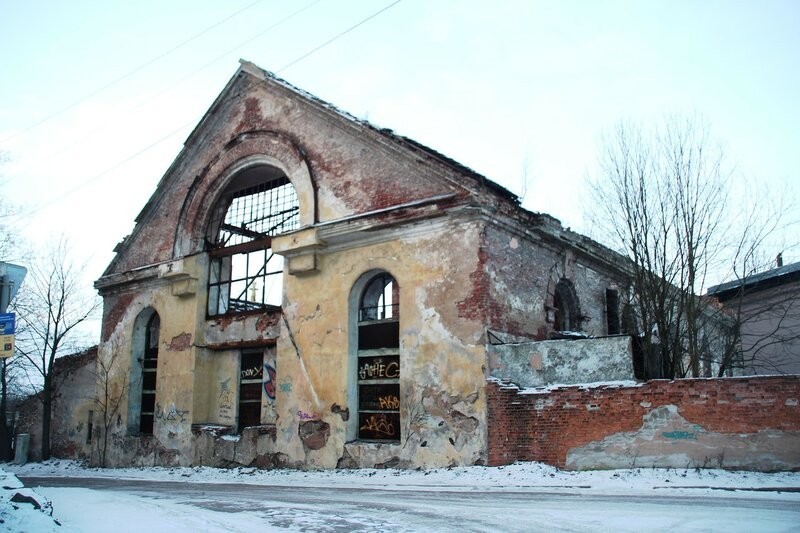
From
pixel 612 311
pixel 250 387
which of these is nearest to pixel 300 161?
pixel 250 387

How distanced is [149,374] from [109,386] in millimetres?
1344

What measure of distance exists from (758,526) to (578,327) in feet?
34.5

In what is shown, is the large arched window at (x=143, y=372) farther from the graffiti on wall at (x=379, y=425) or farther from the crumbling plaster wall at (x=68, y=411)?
the graffiti on wall at (x=379, y=425)

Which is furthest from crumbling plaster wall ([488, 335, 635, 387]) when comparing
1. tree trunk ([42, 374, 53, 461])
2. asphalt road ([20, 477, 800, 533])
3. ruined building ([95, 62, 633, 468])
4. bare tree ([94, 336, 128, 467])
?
tree trunk ([42, 374, 53, 461])

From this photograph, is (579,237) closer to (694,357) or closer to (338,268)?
(694,357)

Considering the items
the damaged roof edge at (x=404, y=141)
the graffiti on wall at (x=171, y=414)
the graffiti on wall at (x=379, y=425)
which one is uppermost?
the damaged roof edge at (x=404, y=141)

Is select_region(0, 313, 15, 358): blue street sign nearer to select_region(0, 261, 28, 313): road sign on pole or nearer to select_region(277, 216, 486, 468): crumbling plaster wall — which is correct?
select_region(0, 261, 28, 313): road sign on pole

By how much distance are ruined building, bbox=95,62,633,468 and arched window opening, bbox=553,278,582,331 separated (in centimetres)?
3

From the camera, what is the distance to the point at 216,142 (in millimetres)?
19234

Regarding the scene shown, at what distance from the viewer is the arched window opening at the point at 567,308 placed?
16594mm

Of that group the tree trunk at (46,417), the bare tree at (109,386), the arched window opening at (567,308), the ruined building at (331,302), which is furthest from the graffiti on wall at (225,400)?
the arched window opening at (567,308)

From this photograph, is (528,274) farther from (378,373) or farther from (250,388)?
(250,388)

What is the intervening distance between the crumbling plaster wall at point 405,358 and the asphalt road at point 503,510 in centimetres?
260

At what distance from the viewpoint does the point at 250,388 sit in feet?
56.9
